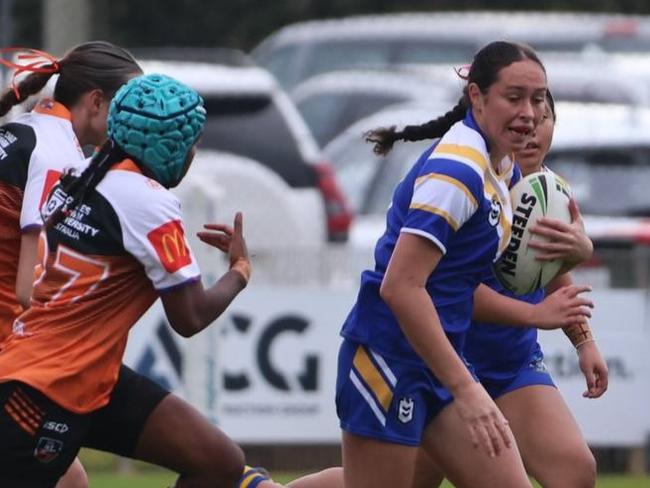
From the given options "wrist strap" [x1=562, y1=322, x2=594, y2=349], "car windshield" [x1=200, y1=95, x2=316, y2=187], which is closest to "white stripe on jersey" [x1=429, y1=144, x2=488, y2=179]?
"wrist strap" [x1=562, y1=322, x2=594, y2=349]

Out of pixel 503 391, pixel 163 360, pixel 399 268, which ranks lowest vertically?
pixel 163 360

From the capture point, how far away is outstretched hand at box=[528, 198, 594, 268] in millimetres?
7055

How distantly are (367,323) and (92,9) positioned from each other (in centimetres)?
2160

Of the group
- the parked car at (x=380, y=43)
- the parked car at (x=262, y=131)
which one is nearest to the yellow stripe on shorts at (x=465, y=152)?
the parked car at (x=262, y=131)

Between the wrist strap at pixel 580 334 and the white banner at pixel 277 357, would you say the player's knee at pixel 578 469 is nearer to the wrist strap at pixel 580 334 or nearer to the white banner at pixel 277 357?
the wrist strap at pixel 580 334

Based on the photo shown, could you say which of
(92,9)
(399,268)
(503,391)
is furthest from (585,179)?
(92,9)

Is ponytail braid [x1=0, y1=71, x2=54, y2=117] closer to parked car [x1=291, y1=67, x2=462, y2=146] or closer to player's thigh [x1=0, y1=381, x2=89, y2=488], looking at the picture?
player's thigh [x1=0, y1=381, x2=89, y2=488]

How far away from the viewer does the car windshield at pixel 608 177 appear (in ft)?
46.5

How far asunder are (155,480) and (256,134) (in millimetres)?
3479

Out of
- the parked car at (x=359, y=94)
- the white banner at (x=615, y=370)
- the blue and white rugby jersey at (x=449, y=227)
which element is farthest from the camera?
the parked car at (x=359, y=94)

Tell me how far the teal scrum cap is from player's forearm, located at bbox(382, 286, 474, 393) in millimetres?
800

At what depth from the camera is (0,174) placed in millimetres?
7195

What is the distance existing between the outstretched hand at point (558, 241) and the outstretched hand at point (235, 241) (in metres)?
0.98

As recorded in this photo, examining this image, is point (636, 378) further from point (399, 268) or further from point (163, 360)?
point (399, 268)
